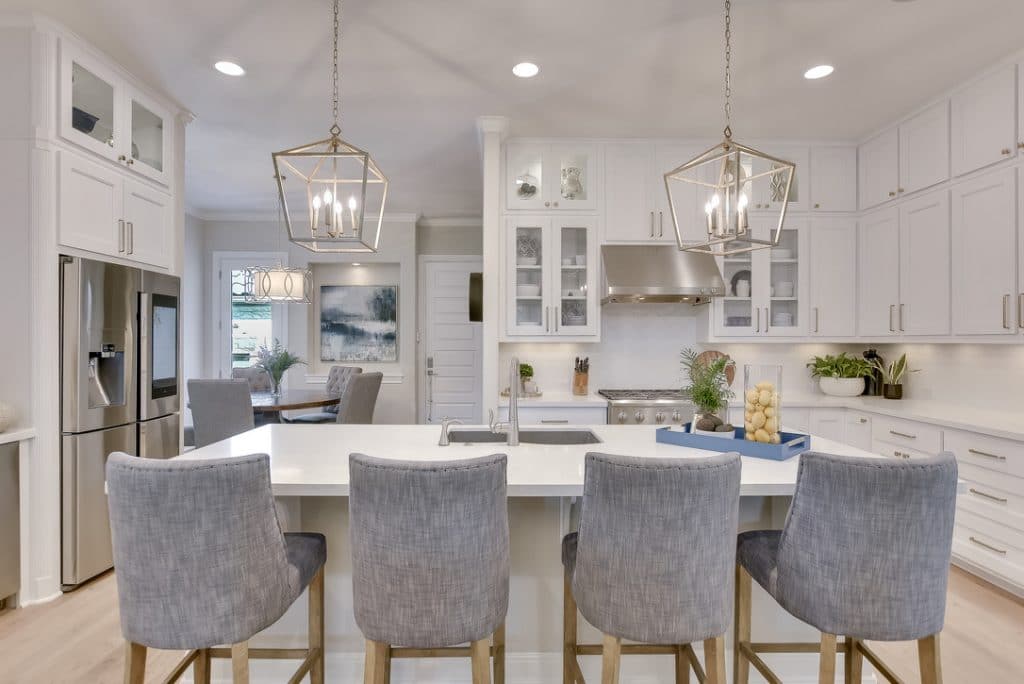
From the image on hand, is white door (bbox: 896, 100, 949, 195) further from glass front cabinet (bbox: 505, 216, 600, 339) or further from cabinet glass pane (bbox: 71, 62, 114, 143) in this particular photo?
cabinet glass pane (bbox: 71, 62, 114, 143)

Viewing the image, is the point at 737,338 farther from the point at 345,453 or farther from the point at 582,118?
the point at 345,453

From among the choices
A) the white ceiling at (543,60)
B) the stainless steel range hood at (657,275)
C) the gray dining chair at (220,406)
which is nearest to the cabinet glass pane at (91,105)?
the white ceiling at (543,60)

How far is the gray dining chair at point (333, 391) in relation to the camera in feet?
16.1

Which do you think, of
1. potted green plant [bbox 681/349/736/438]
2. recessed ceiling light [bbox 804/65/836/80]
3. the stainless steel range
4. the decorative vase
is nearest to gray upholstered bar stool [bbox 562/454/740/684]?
potted green plant [bbox 681/349/736/438]

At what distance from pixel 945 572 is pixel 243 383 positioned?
3716 millimetres

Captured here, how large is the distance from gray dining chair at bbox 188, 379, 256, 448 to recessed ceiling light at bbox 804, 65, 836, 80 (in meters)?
3.86

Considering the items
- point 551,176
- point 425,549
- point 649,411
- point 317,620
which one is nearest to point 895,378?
point 649,411

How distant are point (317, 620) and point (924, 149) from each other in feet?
13.4

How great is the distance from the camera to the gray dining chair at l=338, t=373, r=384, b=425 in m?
4.15

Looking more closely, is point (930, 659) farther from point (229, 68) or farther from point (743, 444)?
point (229, 68)

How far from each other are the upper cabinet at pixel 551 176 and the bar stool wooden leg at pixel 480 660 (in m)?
3.03

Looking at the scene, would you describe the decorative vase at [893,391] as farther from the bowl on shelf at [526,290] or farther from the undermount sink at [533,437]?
the undermount sink at [533,437]

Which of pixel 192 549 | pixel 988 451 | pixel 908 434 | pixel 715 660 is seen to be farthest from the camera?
pixel 908 434

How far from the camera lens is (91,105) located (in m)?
2.73
